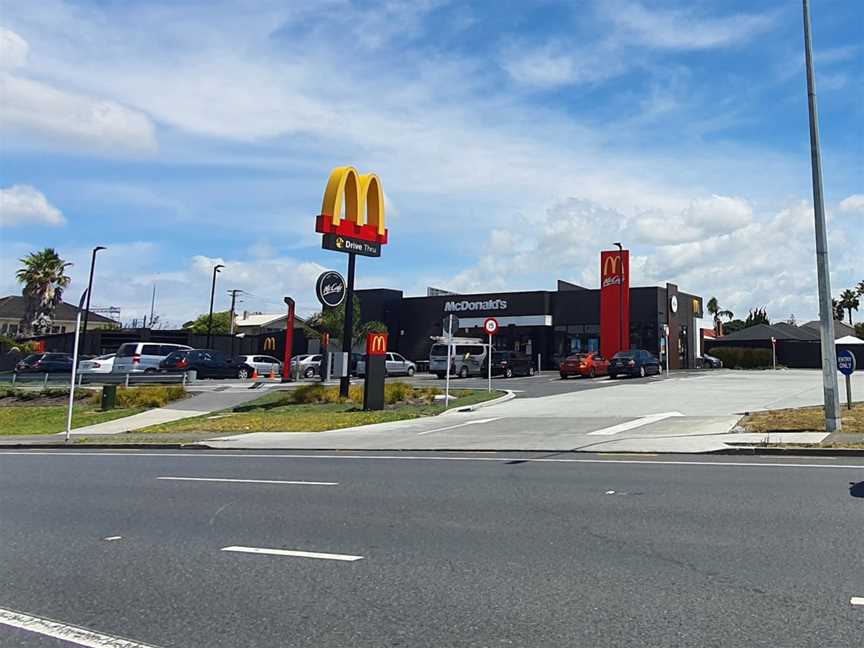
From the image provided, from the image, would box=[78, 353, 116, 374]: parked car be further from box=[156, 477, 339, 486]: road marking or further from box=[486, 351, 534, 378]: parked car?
box=[156, 477, 339, 486]: road marking

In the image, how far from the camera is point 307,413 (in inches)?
894

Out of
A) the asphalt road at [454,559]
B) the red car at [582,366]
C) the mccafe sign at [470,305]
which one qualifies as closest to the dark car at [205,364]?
the red car at [582,366]

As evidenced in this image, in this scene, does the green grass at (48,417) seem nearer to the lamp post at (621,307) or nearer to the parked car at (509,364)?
the parked car at (509,364)

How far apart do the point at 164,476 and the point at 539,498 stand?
5.98 meters

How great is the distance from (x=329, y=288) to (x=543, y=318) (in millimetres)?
26927

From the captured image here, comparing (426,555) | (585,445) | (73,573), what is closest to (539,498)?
(426,555)

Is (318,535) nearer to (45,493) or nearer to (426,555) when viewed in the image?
(426,555)

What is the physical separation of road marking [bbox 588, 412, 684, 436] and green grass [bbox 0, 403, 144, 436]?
15359mm

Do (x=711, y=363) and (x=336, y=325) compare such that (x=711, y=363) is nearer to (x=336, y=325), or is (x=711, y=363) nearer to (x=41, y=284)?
(x=336, y=325)

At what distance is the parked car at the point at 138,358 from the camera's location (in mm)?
37312

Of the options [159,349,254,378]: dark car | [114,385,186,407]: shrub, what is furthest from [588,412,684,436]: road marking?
[159,349,254,378]: dark car

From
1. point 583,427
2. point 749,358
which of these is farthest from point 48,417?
point 749,358

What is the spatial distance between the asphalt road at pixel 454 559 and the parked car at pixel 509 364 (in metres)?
29.7

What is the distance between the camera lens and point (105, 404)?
84.8 feet
